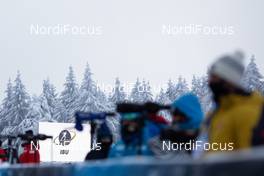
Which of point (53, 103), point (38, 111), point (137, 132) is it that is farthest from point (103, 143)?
point (53, 103)

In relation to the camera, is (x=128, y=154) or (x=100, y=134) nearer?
(x=128, y=154)

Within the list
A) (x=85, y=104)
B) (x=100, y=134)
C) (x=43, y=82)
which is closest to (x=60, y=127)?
(x=100, y=134)

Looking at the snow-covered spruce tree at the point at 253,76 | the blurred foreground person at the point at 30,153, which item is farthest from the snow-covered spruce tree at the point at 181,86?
the blurred foreground person at the point at 30,153

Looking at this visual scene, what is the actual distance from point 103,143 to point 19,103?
7380 cm

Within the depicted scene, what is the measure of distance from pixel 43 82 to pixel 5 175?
8032 centimetres

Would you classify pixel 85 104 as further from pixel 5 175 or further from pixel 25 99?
pixel 5 175

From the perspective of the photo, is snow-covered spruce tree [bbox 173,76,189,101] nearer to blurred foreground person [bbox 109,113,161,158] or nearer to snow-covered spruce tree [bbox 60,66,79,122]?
snow-covered spruce tree [bbox 60,66,79,122]

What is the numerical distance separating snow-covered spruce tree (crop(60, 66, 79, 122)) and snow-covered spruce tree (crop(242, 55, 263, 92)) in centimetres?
2213

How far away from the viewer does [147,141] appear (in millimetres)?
8938

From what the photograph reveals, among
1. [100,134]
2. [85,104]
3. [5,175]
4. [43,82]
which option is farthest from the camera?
[43,82]

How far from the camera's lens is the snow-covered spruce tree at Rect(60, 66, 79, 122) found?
80.4m

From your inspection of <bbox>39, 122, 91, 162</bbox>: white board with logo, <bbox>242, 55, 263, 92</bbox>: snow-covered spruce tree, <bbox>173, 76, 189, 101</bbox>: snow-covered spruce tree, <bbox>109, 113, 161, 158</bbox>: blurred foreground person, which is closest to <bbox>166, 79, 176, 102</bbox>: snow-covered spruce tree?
<bbox>173, 76, 189, 101</bbox>: snow-covered spruce tree

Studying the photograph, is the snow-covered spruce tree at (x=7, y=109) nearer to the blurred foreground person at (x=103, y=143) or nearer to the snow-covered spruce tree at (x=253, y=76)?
the snow-covered spruce tree at (x=253, y=76)

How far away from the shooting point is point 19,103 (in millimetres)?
84938
